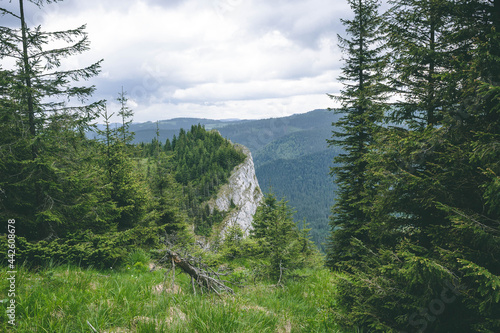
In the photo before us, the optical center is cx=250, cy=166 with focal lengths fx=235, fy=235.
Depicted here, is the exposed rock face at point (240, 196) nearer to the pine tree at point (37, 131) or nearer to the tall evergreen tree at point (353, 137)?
the tall evergreen tree at point (353, 137)

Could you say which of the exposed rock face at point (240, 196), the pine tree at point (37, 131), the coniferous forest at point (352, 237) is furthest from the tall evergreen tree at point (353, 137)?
the exposed rock face at point (240, 196)

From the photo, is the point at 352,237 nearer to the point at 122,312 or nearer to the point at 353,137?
the point at 122,312

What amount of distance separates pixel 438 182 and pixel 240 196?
91.3 meters

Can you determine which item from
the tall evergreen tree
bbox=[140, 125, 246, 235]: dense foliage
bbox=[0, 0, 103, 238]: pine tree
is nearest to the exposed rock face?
bbox=[140, 125, 246, 235]: dense foliage

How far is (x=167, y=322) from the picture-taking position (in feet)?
9.91

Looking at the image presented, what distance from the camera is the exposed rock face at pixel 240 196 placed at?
85.9 metres

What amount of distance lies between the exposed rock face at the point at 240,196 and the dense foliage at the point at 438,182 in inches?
2954

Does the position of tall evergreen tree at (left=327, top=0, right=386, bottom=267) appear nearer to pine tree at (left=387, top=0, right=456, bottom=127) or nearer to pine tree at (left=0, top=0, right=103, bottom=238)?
pine tree at (left=387, top=0, right=456, bottom=127)

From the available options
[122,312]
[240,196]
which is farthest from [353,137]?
[240,196]

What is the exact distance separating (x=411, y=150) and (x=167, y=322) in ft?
16.7

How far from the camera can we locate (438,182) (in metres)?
4.03

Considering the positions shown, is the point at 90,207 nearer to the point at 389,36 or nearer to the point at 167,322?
the point at 167,322

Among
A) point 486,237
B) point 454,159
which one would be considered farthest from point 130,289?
point 454,159

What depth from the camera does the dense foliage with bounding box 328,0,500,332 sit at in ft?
11.6
